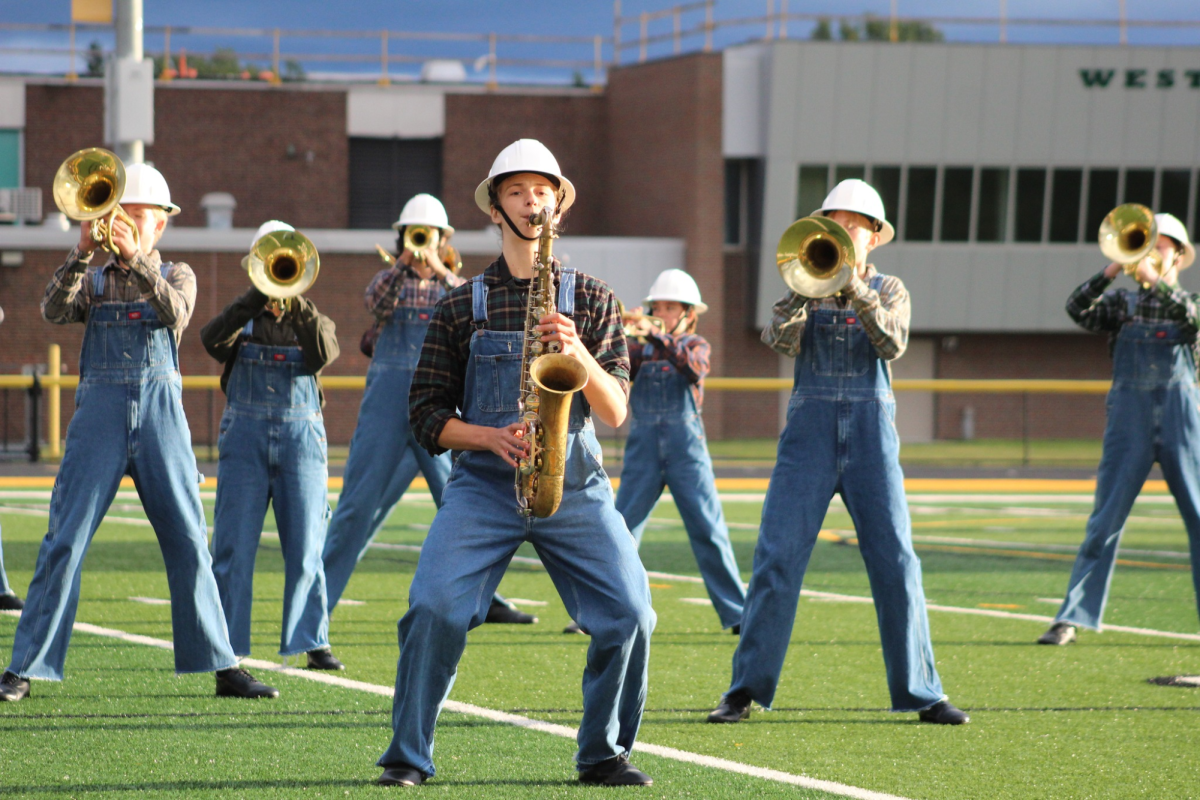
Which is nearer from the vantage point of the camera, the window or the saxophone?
the saxophone

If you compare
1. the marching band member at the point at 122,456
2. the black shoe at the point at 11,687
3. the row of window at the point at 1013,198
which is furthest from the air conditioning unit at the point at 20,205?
the black shoe at the point at 11,687

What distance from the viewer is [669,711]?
643cm

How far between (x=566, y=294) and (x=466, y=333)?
1.23ft

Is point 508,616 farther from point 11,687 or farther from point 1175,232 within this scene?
point 1175,232

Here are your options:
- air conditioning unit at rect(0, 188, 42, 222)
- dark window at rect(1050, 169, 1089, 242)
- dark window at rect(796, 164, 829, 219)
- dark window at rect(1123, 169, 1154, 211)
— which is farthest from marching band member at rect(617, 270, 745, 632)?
dark window at rect(1123, 169, 1154, 211)

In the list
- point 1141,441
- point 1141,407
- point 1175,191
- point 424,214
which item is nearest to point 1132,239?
point 1141,407

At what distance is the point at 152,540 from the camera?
1248 cm

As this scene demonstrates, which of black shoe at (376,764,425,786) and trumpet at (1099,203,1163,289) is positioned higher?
trumpet at (1099,203,1163,289)

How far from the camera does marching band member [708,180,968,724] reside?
617 centimetres

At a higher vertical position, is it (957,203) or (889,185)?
(889,185)

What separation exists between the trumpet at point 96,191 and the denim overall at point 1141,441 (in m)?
5.35

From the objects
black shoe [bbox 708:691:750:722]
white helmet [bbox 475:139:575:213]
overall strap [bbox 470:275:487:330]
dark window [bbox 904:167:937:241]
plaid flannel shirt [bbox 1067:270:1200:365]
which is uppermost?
dark window [bbox 904:167:937:241]

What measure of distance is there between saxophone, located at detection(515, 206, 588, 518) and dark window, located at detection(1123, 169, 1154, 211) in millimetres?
33067

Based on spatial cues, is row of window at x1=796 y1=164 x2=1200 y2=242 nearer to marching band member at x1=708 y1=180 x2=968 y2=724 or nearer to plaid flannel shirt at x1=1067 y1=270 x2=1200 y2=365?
plaid flannel shirt at x1=1067 y1=270 x2=1200 y2=365
